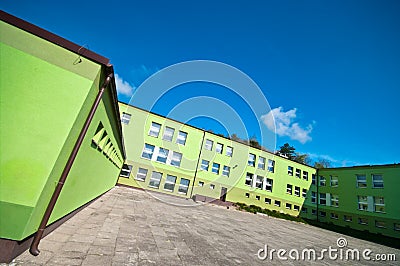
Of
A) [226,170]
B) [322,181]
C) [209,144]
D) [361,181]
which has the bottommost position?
[226,170]

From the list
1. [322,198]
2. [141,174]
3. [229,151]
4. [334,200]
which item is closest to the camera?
[141,174]

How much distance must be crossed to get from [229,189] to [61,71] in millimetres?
22036

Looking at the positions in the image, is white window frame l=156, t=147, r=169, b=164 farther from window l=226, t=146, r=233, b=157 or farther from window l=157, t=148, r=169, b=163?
window l=226, t=146, r=233, b=157

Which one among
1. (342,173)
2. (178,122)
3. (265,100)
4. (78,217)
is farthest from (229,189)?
(78,217)

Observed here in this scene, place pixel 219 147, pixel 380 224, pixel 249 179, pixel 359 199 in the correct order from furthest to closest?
pixel 249 179 < pixel 219 147 < pixel 359 199 < pixel 380 224

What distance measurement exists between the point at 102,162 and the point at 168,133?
14.8 metres

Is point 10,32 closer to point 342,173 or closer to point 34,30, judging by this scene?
point 34,30

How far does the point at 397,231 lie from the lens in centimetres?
1886

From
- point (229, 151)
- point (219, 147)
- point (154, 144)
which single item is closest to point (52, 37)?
point (154, 144)

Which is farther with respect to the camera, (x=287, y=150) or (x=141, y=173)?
(x=287, y=150)

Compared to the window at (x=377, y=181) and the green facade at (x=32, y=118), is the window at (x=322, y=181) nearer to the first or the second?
the window at (x=377, y=181)

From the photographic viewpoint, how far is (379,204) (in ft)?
68.3

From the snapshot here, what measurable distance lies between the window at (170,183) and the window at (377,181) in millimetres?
22825

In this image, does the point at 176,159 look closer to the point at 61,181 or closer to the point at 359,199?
the point at 61,181
